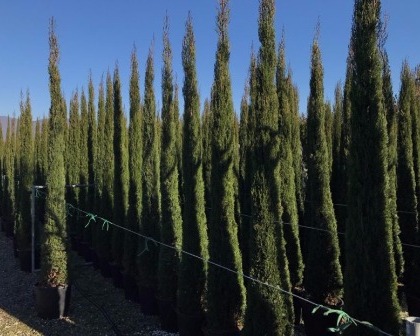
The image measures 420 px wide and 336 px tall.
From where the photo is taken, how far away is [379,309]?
3795mm

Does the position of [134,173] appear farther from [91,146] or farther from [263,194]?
[263,194]

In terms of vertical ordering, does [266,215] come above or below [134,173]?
below

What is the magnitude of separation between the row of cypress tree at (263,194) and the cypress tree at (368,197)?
0.01m

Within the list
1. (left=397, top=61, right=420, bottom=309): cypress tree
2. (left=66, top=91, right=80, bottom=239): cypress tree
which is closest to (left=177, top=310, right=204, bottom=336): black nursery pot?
(left=397, top=61, right=420, bottom=309): cypress tree

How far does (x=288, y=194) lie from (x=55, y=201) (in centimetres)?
→ 429

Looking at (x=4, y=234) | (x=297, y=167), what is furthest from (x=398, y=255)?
(x=4, y=234)

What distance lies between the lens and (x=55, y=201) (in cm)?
794

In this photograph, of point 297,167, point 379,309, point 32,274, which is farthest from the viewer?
point 32,274

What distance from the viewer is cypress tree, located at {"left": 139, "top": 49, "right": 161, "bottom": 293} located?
7711 mm

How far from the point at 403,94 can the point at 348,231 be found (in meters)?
6.04

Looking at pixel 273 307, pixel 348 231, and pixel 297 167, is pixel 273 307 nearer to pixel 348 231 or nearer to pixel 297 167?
pixel 348 231

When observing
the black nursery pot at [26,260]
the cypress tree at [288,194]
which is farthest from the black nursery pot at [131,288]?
the black nursery pot at [26,260]

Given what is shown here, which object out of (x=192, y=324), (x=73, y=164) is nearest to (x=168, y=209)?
(x=192, y=324)

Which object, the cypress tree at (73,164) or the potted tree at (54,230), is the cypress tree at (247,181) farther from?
the cypress tree at (73,164)
